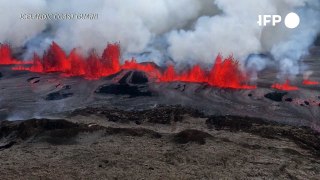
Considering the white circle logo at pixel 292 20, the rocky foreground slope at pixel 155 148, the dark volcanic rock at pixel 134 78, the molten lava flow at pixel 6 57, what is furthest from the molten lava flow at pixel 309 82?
the molten lava flow at pixel 6 57

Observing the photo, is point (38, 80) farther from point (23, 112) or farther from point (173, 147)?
point (173, 147)

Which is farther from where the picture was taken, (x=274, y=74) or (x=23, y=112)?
(x=274, y=74)

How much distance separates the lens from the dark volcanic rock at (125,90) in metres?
38.3

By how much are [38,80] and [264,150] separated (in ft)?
87.2

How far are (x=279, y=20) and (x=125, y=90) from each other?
33.5 metres

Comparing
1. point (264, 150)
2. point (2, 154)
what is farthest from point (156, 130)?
point (2, 154)

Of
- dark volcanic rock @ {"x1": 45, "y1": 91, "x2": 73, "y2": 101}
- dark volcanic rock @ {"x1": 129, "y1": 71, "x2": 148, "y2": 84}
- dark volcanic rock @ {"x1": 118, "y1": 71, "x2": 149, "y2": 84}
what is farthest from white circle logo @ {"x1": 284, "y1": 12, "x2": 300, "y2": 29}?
dark volcanic rock @ {"x1": 45, "y1": 91, "x2": 73, "y2": 101}

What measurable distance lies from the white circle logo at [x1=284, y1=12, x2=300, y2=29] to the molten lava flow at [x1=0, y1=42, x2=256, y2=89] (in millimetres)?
21472

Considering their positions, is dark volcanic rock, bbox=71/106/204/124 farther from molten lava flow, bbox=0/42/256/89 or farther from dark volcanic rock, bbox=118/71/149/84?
molten lava flow, bbox=0/42/256/89

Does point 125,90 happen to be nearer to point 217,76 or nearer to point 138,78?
point 138,78

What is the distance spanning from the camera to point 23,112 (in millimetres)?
33000

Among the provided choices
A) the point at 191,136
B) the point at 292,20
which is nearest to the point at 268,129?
the point at 191,136

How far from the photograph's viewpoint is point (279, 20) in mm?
64188

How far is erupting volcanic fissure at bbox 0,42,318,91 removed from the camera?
4136 centimetres
